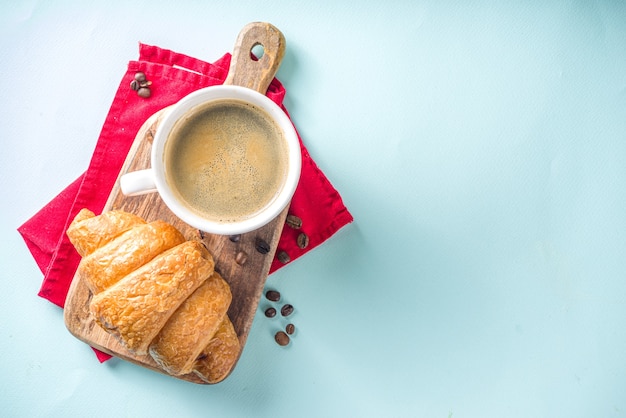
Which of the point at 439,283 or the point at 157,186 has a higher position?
the point at 157,186

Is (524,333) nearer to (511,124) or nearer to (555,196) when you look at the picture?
(555,196)

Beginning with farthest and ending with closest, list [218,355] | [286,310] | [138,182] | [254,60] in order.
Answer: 1. [286,310]
2. [254,60]
3. [218,355]
4. [138,182]

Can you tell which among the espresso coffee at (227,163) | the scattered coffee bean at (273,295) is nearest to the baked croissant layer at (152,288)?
the espresso coffee at (227,163)

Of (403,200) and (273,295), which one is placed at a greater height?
(403,200)

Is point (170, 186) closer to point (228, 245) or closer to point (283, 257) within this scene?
point (228, 245)

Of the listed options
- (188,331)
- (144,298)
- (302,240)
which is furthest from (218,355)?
(302,240)

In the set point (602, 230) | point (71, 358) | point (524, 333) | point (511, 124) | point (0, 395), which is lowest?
point (0, 395)

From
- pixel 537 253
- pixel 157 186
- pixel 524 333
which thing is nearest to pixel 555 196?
pixel 537 253

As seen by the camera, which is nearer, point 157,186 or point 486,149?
point 157,186
